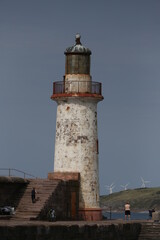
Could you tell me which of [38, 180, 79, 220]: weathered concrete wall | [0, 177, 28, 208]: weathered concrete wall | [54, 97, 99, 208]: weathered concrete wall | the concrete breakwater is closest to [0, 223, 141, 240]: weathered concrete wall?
the concrete breakwater

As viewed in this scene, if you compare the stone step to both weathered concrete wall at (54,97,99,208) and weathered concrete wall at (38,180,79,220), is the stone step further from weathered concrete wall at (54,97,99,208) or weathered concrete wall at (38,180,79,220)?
weathered concrete wall at (54,97,99,208)

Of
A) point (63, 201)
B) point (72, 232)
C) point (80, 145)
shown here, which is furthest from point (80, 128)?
point (72, 232)

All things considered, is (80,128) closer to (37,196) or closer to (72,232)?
(37,196)

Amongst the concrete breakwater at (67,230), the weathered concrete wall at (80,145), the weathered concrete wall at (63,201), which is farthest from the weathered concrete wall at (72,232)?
the weathered concrete wall at (80,145)

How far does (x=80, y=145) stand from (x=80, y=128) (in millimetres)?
1093

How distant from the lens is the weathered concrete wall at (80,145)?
2116 inches

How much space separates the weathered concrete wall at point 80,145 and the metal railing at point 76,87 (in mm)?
578

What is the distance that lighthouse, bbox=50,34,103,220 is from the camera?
53750mm

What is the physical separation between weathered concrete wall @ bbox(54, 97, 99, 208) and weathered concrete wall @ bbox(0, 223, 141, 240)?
417cm

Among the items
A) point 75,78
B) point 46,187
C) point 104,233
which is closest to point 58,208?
point 46,187

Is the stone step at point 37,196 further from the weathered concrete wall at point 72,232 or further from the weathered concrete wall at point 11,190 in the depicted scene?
the weathered concrete wall at point 72,232

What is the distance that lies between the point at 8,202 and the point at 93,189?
19.9 ft

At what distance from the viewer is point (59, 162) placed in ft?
178

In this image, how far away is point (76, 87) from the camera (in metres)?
54.4
